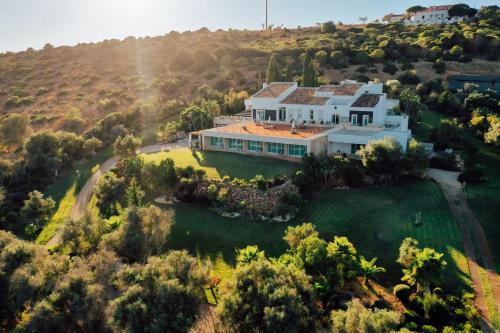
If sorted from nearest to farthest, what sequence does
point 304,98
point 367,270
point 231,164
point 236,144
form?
1. point 367,270
2. point 231,164
3. point 236,144
4. point 304,98

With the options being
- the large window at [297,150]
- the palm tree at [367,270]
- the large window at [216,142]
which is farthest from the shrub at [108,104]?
the palm tree at [367,270]

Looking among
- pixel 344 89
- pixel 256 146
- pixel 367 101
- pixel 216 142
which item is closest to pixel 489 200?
pixel 367 101

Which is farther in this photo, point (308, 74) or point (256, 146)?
point (308, 74)

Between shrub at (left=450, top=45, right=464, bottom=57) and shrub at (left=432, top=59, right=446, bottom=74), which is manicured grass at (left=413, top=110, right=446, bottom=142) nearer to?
shrub at (left=432, top=59, right=446, bottom=74)

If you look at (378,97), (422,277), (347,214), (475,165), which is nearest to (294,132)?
(378,97)

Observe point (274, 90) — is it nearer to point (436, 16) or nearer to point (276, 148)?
point (276, 148)

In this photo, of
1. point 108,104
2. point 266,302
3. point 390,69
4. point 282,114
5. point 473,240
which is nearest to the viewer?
point 266,302

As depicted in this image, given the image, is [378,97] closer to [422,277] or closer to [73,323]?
[422,277]
